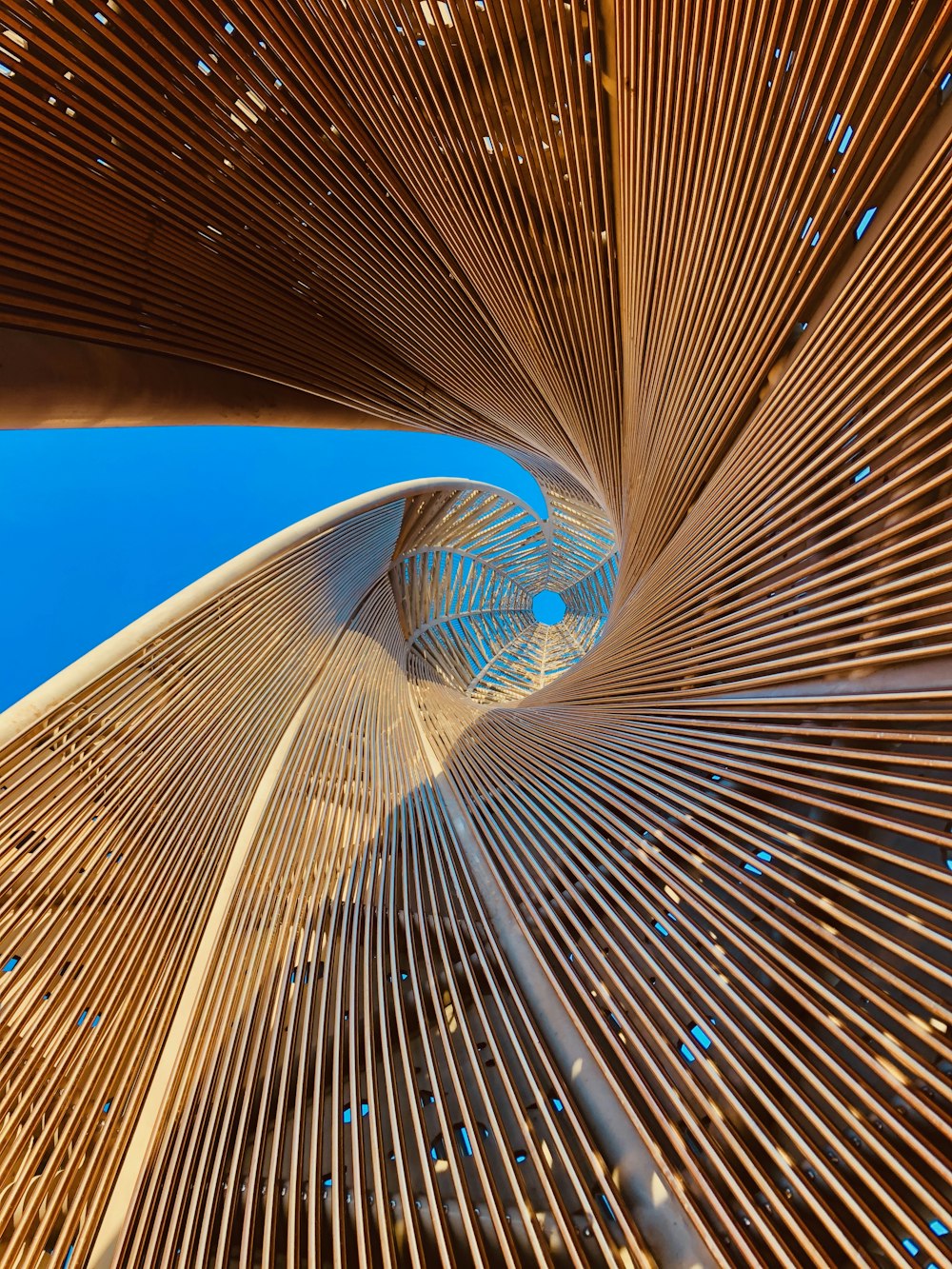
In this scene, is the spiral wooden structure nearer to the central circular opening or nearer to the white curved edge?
the white curved edge

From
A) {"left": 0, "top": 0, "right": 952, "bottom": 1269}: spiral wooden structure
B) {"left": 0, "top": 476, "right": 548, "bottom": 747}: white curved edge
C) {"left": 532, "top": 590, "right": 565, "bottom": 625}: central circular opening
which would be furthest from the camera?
{"left": 532, "top": 590, "right": 565, "bottom": 625}: central circular opening

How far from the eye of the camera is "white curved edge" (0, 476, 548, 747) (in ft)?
11.3

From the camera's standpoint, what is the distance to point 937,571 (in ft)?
6.15

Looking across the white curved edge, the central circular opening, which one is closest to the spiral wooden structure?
the white curved edge

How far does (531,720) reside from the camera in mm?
4906

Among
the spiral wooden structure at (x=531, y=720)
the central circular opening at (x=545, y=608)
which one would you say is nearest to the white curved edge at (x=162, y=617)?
the spiral wooden structure at (x=531, y=720)

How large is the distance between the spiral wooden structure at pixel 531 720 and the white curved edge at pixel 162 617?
1.9 inches

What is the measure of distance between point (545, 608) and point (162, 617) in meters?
12.4

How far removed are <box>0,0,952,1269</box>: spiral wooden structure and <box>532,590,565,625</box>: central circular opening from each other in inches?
412

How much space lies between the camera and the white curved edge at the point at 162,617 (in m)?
3.45

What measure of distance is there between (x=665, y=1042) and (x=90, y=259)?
404cm

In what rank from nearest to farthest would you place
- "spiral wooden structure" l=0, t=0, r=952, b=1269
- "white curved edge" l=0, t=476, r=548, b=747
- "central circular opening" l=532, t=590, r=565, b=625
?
"spiral wooden structure" l=0, t=0, r=952, b=1269 < "white curved edge" l=0, t=476, r=548, b=747 < "central circular opening" l=532, t=590, r=565, b=625

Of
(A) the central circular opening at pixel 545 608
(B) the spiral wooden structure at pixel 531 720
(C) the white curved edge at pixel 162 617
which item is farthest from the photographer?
(A) the central circular opening at pixel 545 608

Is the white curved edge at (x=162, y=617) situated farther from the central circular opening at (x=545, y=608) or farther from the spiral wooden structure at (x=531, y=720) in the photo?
the central circular opening at (x=545, y=608)
